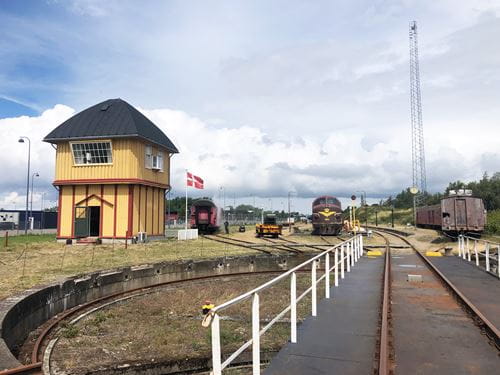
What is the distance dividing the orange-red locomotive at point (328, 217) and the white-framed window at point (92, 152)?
17.7 meters

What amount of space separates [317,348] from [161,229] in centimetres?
2486

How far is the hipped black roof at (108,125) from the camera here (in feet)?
86.2

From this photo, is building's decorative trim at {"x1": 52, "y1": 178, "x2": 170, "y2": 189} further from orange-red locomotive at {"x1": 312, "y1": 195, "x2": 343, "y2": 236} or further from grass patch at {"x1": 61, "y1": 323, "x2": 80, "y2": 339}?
grass patch at {"x1": 61, "y1": 323, "x2": 80, "y2": 339}

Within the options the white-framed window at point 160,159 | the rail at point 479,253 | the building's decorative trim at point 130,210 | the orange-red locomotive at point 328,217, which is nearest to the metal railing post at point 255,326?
the rail at point 479,253

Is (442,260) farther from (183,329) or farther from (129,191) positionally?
(129,191)

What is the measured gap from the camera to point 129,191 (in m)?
25.7

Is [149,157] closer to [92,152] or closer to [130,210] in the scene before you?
[92,152]

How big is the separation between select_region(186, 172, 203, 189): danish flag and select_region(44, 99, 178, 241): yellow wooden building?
5.54 meters

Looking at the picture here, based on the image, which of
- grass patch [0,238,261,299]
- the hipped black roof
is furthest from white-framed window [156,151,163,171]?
grass patch [0,238,261,299]

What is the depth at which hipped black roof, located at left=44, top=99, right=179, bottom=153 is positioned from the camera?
26.3m

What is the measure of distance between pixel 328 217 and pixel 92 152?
62.8 ft

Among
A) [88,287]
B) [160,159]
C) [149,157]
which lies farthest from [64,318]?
[160,159]

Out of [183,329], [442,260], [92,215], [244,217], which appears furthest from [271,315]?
[244,217]

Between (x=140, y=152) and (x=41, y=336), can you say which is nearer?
(x=41, y=336)
